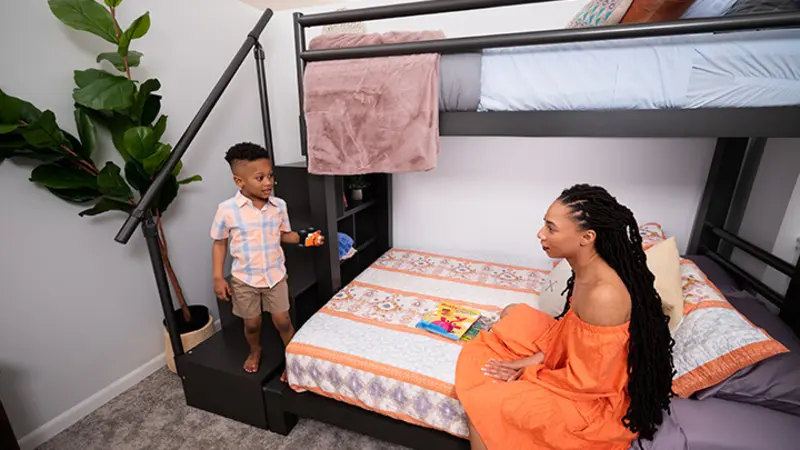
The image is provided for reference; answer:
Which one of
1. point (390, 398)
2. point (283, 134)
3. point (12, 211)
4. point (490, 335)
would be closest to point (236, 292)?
point (390, 398)

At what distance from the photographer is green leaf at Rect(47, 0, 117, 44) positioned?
142cm

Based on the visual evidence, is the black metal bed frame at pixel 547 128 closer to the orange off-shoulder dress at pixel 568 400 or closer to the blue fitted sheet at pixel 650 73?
the blue fitted sheet at pixel 650 73

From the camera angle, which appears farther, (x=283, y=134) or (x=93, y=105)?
(x=283, y=134)

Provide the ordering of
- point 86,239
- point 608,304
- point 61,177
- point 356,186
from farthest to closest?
point 356,186 < point 86,239 < point 61,177 < point 608,304

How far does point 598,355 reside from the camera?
105cm

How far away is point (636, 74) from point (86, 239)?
234 centimetres

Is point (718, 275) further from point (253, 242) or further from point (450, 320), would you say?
point (253, 242)

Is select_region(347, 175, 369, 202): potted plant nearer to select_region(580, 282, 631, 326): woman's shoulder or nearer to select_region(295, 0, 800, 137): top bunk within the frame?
select_region(295, 0, 800, 137): top bunk

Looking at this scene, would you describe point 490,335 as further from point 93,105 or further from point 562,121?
point 93,105

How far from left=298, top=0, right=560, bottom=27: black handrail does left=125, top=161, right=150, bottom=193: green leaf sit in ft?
3.26

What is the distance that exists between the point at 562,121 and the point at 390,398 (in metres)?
1.18

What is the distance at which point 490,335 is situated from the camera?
1.49 m

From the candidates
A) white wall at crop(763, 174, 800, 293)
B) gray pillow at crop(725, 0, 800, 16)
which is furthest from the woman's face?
white wall at crop(763, 174, 800, 293)

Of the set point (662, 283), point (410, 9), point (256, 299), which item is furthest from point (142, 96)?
point (662, 283)
